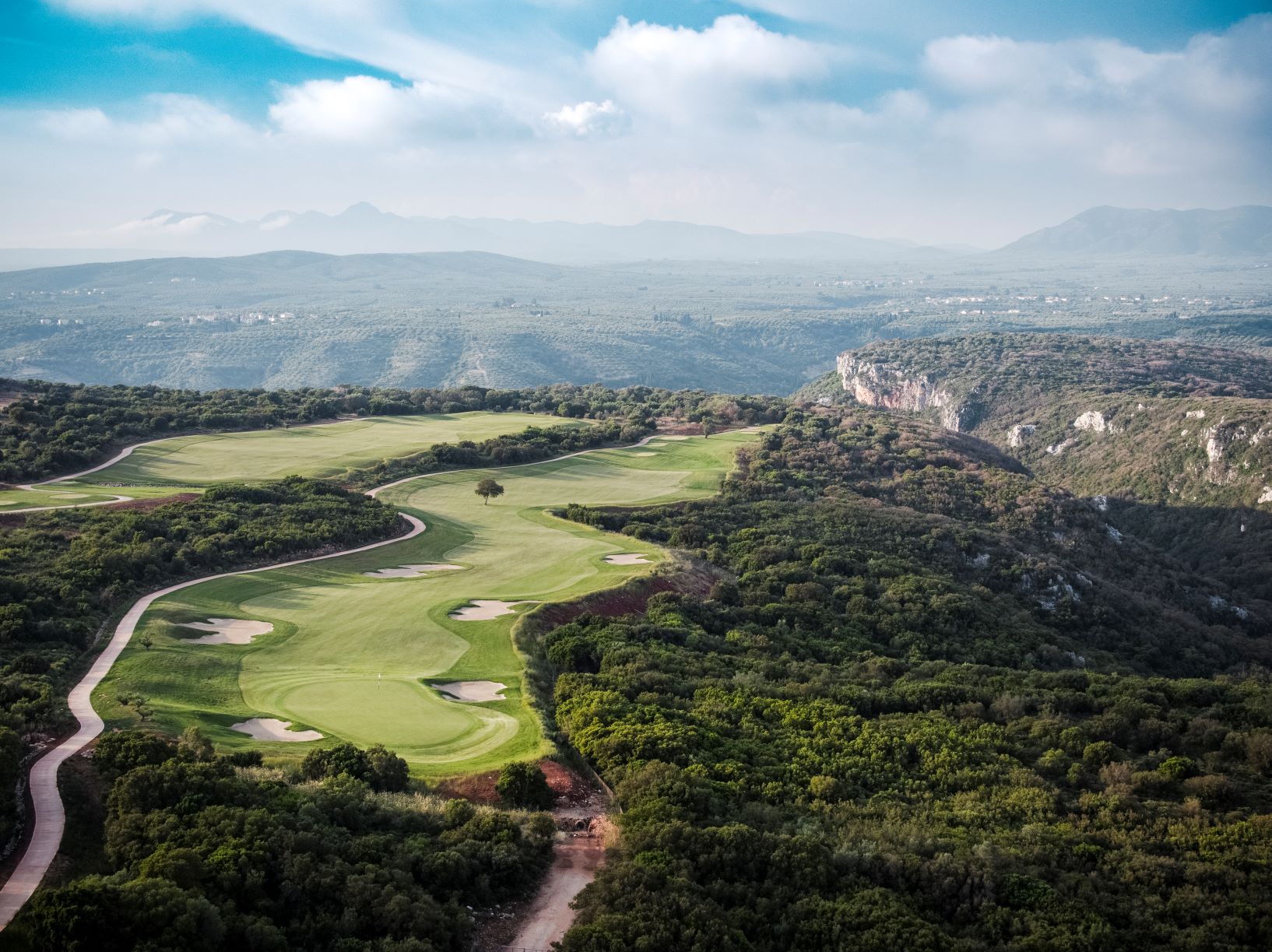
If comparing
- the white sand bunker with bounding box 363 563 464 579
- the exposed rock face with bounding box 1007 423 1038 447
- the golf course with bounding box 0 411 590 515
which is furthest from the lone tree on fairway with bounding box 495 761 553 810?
the exposed rock face with bounding box 1007 423 1038 447

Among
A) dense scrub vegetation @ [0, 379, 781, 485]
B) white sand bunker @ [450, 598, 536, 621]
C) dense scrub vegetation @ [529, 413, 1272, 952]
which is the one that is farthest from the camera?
dense scrub vegetation @ [0, 379, 781, 485]

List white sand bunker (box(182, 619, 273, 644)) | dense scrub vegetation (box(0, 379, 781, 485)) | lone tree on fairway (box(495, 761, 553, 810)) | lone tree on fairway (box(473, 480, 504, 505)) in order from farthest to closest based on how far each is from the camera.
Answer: dense scrub vegetation (box(0, 379, 781, 485))
lone tree on fairway (box(473, 480, 504, 505))
white sand bunker (box(182, 619, 273, 644))
lone tree on fairway (box(495, 761, 553, 810))

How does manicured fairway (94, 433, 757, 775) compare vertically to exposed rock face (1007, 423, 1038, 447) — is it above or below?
above

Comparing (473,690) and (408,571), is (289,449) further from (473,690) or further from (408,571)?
(473,690)

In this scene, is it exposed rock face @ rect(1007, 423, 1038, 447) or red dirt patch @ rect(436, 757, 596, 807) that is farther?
exposed rock face @ rect(1007, 423, 1038, 447)

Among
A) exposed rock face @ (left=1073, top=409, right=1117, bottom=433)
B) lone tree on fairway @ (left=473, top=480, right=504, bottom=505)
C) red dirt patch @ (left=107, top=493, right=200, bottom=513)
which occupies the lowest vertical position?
exposed rock face @ (left=1073, top=409, right=1117, bottom=433)

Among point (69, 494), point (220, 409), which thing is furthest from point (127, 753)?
point (220, 409)

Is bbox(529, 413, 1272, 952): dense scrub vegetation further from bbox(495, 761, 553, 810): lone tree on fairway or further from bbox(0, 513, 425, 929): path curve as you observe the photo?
bbox(0, 513, 425, 929): path curve

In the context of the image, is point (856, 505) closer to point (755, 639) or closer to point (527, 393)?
point (755, 639)
